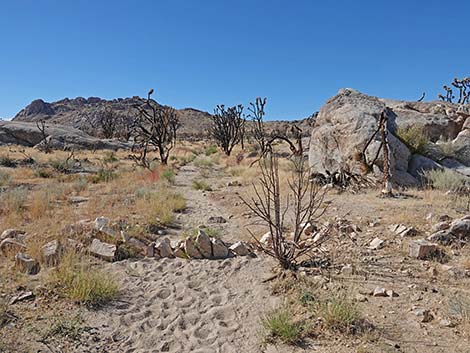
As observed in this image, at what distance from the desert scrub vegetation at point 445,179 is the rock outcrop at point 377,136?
1.10 ft

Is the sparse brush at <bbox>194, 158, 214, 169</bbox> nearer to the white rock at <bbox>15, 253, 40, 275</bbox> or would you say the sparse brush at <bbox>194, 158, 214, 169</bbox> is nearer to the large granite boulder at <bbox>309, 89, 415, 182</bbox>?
the large granite boulder at <bbox>309, 89, 415, 182</bbox>

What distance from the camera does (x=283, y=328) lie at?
10.1 ft

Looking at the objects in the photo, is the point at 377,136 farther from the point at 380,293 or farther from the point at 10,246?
the point at 10,246

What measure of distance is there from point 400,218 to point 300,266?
2293 millimetres

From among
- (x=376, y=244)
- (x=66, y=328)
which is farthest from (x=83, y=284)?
(x=376, y=244)

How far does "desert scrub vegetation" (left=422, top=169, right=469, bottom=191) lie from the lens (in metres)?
8.16

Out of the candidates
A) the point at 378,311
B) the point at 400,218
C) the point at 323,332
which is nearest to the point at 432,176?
the point at 400,218

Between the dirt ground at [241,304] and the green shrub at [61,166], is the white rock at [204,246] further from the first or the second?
the green shrub at [61,166]

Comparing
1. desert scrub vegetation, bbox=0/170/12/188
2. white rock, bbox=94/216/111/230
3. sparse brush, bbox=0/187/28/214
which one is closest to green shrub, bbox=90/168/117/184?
desert scrub vegetation, bbox=0/170/12/188

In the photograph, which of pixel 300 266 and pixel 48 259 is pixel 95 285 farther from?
pixel 300 266

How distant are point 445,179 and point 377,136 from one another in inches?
78.9

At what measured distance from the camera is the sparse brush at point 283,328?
3018 millimetres

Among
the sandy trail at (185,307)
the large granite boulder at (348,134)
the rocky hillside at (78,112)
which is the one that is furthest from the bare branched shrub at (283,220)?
the rocky hillside at (78,112)

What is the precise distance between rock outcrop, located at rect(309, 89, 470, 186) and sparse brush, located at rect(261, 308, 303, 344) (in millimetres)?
6777
